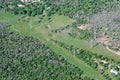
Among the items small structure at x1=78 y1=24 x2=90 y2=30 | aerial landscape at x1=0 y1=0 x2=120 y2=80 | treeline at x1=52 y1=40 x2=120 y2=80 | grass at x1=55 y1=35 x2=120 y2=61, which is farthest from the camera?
small structure at x1=78 y1=24 x2=90 y2=30

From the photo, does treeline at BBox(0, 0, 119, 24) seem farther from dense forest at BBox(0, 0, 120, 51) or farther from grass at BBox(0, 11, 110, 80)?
grass at BBox(0, 11, 110, 80)

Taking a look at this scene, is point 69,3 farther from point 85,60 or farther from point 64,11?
point 85,60

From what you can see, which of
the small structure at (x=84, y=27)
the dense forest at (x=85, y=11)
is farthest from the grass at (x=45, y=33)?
the small structure at (x=84, y=27)

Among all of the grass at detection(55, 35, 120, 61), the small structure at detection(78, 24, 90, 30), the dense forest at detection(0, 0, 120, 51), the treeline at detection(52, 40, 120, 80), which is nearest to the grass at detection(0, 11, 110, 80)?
the grass at detection(55, 35, 120, 61)

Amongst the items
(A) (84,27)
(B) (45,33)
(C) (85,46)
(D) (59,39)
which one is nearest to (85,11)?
(A) (84,27)

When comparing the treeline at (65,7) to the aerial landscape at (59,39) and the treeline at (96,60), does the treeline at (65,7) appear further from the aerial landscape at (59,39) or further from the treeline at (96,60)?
the treeline at (96,60)

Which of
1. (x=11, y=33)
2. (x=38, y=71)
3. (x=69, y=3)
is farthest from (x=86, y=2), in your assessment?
(x=38, y=71)

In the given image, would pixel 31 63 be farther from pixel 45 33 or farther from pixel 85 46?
pixel 45 33
